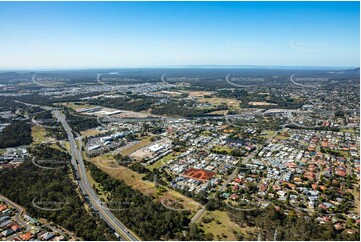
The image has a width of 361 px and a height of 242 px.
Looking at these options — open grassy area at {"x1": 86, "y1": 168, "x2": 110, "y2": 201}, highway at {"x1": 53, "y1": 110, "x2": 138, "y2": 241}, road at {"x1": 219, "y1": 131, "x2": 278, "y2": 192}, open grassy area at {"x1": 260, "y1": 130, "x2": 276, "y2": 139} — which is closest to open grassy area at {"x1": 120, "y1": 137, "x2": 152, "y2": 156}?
highway at {"x1": 53, "y1": 110, "x2": 138, "y2": 241}

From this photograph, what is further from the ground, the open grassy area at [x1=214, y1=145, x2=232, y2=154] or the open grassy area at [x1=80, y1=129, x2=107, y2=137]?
the open grassy area at [x1=214, y1=145, x2=232, y2=154]

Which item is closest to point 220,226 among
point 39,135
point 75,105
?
point 39,135

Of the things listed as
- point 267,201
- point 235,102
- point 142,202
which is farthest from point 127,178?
point 235,102

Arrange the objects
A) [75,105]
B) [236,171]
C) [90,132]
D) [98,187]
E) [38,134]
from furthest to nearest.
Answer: [75,105] → [90,132] → [38,134] → [236,171] → [98,187]

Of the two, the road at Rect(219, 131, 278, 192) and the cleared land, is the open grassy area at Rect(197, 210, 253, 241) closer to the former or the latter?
the road at Rect(219, 131, 278, 192)

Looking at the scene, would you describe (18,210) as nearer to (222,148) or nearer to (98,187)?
(98,187)

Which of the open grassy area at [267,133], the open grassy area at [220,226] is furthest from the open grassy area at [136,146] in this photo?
the open grassy area at [267,133]

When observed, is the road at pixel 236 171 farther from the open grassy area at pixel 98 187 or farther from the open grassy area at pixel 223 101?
the open grassy area at pixel 223 101
